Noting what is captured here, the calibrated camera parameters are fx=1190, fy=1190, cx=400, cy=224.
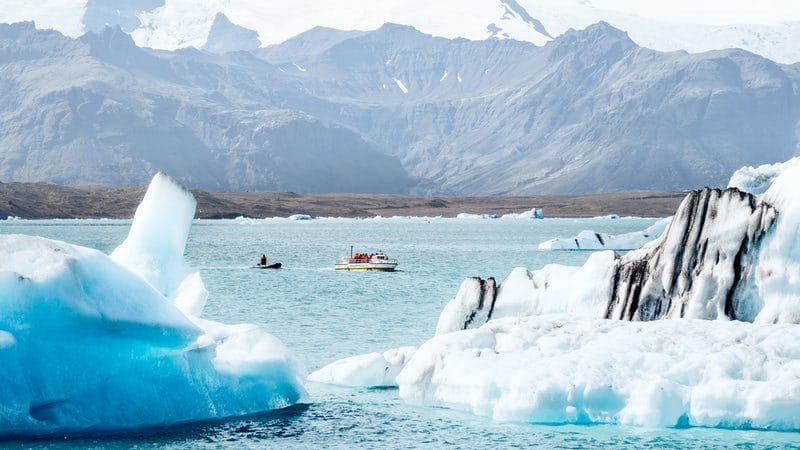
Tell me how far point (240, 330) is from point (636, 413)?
31.4ft

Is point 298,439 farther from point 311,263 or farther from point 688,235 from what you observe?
point 311,263

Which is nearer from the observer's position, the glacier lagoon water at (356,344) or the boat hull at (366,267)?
the glacier lagoon water at (356,344)

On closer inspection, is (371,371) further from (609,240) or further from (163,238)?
(609,240)

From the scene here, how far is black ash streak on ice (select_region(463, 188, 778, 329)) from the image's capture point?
28219 mm

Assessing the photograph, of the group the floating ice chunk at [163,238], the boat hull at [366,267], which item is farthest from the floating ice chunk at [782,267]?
the boat hull at [366,267]

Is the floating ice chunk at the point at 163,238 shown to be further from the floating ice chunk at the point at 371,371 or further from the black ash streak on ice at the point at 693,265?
the black ash streak on ice at the point at 693,265

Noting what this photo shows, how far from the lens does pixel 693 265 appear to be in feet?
95.2

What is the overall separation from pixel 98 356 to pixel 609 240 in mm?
88408

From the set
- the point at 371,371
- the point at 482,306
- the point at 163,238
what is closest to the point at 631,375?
the point at 371,371

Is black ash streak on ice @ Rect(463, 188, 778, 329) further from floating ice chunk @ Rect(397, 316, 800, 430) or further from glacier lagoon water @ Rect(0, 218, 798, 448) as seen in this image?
glacier lagoon water @ Rect(0, 218, 798, 448)

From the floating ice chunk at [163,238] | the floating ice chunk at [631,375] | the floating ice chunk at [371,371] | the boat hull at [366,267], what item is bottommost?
the boat hull at [366,267]

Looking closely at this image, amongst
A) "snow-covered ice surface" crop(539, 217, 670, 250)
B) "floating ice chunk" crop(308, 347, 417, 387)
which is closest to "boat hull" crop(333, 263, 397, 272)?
"snow-covered ice surface" crop(539, 217, 670, 250)

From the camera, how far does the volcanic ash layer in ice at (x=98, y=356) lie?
22969mm

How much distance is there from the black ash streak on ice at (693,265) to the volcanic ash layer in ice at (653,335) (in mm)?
28
